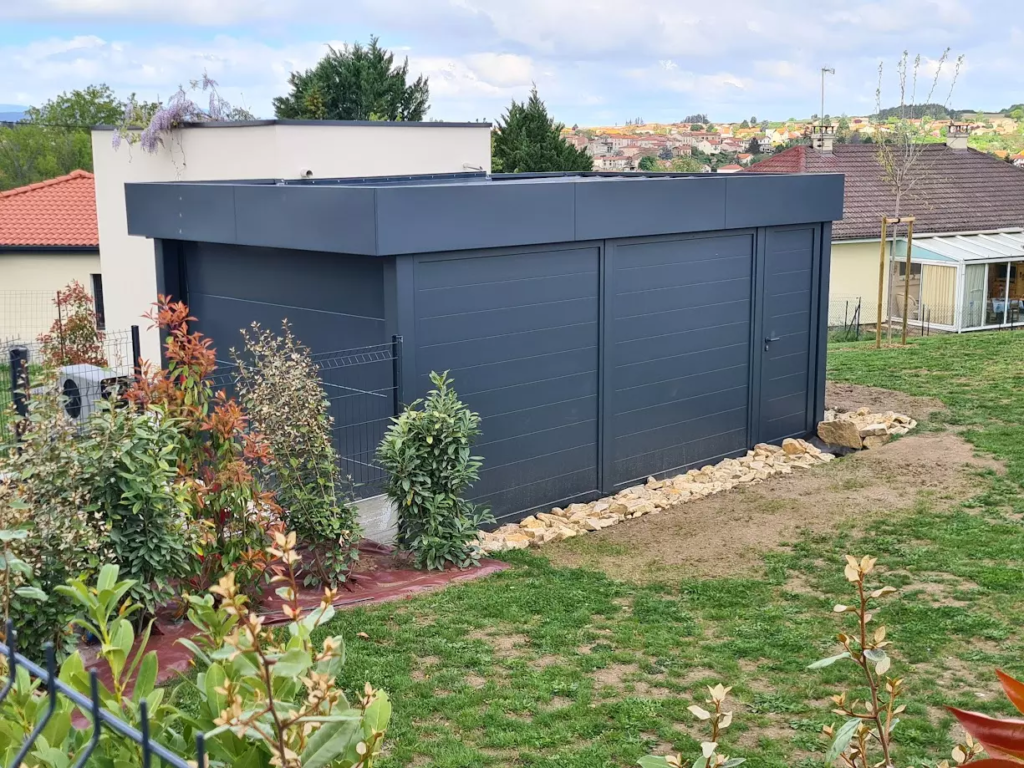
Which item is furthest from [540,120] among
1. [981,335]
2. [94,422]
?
[94,422]

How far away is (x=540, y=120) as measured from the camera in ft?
110

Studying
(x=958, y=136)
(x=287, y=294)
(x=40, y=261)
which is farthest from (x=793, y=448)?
(x=958, y=136)

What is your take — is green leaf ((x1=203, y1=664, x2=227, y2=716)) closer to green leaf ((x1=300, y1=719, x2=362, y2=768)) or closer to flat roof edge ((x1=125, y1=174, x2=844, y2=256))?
green leaf ((x1=300, y1=719, x2=362, y2=768))

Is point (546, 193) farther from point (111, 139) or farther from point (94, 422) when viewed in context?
point (111, 139)

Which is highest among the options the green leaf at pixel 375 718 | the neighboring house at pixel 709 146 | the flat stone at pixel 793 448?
the neighboring house at pixel 709 146

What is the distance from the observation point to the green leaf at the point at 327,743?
237 cm

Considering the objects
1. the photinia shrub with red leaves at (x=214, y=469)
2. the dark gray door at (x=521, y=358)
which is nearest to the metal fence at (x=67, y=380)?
the photinia shrub with red leaves at (x=214, y=469)

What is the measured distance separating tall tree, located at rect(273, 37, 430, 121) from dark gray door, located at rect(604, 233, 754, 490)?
3375cm

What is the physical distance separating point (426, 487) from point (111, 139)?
16070 millimetres

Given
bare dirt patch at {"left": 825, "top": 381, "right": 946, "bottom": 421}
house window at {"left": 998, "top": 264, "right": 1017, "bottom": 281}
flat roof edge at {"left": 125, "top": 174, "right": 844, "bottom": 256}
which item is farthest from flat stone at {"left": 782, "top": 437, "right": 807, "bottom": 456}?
house window at {"left": 998, "top": 264, "right": 1017, "bottom": 281}

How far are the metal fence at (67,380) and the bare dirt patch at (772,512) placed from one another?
3924 millimetres

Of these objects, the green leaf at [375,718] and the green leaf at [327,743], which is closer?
the green leaf at [327,743]

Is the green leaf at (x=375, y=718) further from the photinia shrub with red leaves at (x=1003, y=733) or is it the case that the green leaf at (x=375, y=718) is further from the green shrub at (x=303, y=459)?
the green shrub at (x=303, y=459)

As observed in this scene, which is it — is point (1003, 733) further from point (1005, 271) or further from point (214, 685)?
point (1005, 271)
